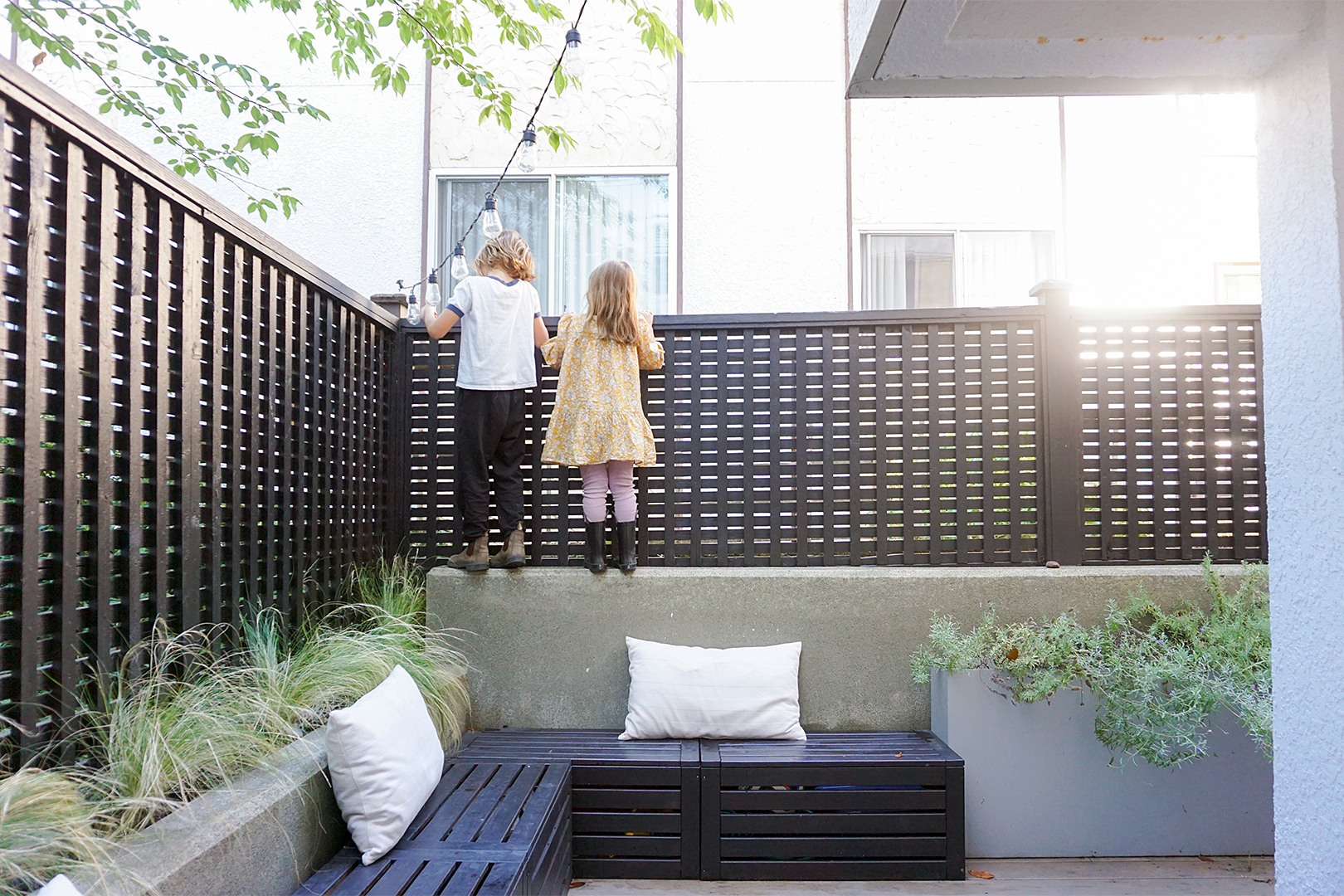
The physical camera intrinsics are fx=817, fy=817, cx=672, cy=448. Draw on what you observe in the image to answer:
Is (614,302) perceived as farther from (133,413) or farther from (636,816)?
(636,816)

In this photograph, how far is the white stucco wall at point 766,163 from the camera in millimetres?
5910

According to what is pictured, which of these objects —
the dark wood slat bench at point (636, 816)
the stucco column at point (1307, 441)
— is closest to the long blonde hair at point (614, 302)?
the dark wood slat bench at point (636, 816)

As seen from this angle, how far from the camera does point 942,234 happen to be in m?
6.27

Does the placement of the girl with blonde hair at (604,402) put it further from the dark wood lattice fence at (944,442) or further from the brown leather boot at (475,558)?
the brown leather boot at (475,558)

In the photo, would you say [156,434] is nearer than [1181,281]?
Yes

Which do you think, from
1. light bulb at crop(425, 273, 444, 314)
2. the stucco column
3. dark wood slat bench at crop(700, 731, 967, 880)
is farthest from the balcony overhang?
light bulb at crop(425, 273, 444, 314)

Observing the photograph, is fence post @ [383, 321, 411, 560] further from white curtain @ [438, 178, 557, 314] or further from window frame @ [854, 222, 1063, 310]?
Answer: window frame @ [854, 222, 1063, 310]

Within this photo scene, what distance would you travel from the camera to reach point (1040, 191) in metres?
6.20

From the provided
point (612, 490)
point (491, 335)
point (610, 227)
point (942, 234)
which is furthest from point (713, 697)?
point (942, 234)

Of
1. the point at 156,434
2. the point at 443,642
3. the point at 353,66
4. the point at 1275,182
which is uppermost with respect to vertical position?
the point at 353,66

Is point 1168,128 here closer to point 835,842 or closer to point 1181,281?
point 1181,281

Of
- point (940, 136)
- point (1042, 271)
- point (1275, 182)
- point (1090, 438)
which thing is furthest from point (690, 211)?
point (1275, 182)

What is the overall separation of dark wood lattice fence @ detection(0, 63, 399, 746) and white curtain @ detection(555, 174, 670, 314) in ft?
9.69

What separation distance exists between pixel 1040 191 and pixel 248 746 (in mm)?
6255
